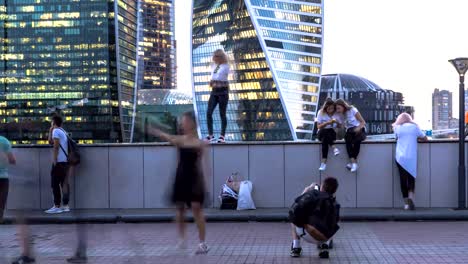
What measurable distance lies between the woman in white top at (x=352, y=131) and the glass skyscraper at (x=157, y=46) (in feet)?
355

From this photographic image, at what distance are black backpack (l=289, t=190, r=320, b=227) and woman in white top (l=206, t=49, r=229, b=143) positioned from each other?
4870mm

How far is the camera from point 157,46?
134m

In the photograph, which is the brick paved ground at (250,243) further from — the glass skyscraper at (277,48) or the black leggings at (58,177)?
the glass skyscraper at (277,48)

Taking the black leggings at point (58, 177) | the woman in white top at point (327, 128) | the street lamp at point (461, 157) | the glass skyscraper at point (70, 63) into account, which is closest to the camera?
the street lamp at point (461, 157)

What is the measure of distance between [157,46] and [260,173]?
416 feet

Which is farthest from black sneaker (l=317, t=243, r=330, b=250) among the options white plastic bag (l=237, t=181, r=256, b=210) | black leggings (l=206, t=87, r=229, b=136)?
black leggings (l=206, t=87, r=229, b=136)

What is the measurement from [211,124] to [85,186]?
10.2ft

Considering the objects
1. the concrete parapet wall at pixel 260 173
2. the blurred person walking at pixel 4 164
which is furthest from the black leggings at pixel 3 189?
the concrete parapet wall at pixel 260 173

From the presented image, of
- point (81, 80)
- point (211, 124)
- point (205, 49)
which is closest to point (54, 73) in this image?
point (81, 80)

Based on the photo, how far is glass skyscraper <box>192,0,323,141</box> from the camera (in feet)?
324

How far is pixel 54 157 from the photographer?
10141 millimetres

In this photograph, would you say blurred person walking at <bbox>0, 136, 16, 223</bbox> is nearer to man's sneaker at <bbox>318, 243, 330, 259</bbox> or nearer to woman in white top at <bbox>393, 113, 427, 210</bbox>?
man's sneaker at <bbox>318, 243, 330, 259</bbox>

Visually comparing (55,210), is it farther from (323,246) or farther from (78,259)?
(323,246)

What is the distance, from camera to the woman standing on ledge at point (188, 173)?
20.8ft
